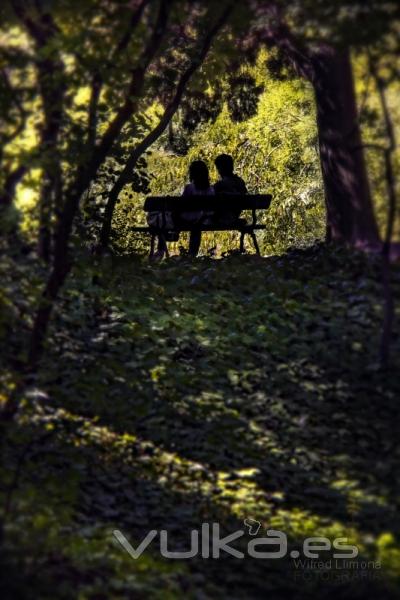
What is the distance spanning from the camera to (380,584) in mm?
6570

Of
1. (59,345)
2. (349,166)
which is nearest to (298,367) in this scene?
(59,345)

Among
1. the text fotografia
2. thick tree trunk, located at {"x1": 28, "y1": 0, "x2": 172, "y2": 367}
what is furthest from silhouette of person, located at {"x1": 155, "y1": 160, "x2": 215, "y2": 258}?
the text fotografia

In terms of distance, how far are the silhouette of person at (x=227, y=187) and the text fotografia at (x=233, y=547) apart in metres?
6.99

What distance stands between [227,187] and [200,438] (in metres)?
6.46

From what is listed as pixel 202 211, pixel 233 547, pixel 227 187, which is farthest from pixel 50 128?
pixel 227 187

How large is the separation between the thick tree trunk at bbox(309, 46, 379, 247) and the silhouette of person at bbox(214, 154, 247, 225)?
4.28 feet

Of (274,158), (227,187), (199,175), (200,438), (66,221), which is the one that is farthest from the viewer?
(274,158)

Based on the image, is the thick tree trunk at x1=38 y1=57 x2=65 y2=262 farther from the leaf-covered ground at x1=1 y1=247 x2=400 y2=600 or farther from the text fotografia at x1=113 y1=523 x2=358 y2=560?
the text fotografia at x1=113 y1=523 x2=358 y2=560

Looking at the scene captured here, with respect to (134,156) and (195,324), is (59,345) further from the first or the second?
(134,156)

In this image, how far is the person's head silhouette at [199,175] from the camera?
47.7ft

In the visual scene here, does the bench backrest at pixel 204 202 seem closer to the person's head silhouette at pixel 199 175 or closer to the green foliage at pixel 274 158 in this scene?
the person's head silhouette at pixel 199 175

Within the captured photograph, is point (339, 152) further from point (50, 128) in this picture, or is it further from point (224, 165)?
point (50, 128)

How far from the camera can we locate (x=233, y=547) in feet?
24.3

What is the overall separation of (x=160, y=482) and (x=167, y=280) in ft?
14.9
